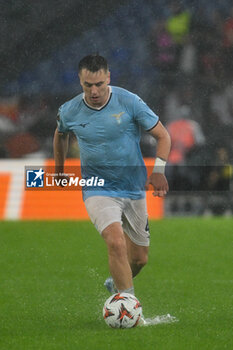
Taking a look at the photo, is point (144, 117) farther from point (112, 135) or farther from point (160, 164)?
point (160, 164)

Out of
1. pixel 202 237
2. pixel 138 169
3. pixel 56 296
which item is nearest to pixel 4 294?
pixel 56 296

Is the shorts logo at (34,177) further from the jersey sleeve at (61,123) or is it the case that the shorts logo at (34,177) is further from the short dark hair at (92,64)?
the short dark hair at (92,64)

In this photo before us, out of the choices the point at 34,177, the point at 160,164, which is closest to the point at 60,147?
the point at 160,164

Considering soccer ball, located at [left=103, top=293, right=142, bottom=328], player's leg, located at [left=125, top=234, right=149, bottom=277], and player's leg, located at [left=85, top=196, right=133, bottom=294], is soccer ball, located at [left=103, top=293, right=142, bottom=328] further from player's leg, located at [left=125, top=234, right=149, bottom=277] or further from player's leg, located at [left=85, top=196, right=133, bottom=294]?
player's leg, located at [left=125, top=234, right=149, bottom=277]

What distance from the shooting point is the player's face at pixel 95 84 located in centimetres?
641

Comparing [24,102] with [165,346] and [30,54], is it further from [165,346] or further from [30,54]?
[165,346]

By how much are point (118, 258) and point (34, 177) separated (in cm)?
701

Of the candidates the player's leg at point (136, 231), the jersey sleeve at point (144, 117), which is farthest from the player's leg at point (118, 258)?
the jersey sleeve at point (144, 117)

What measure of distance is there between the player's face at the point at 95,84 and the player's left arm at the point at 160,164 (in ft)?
1.47

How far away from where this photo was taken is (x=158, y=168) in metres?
6.23

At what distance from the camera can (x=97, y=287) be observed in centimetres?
836

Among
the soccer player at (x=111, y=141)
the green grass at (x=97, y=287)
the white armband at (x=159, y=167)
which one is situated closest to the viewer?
the green grass at (x=97, y=287)

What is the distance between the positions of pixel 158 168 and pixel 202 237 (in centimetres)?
604

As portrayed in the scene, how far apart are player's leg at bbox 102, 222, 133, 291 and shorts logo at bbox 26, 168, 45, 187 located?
6.88 m
